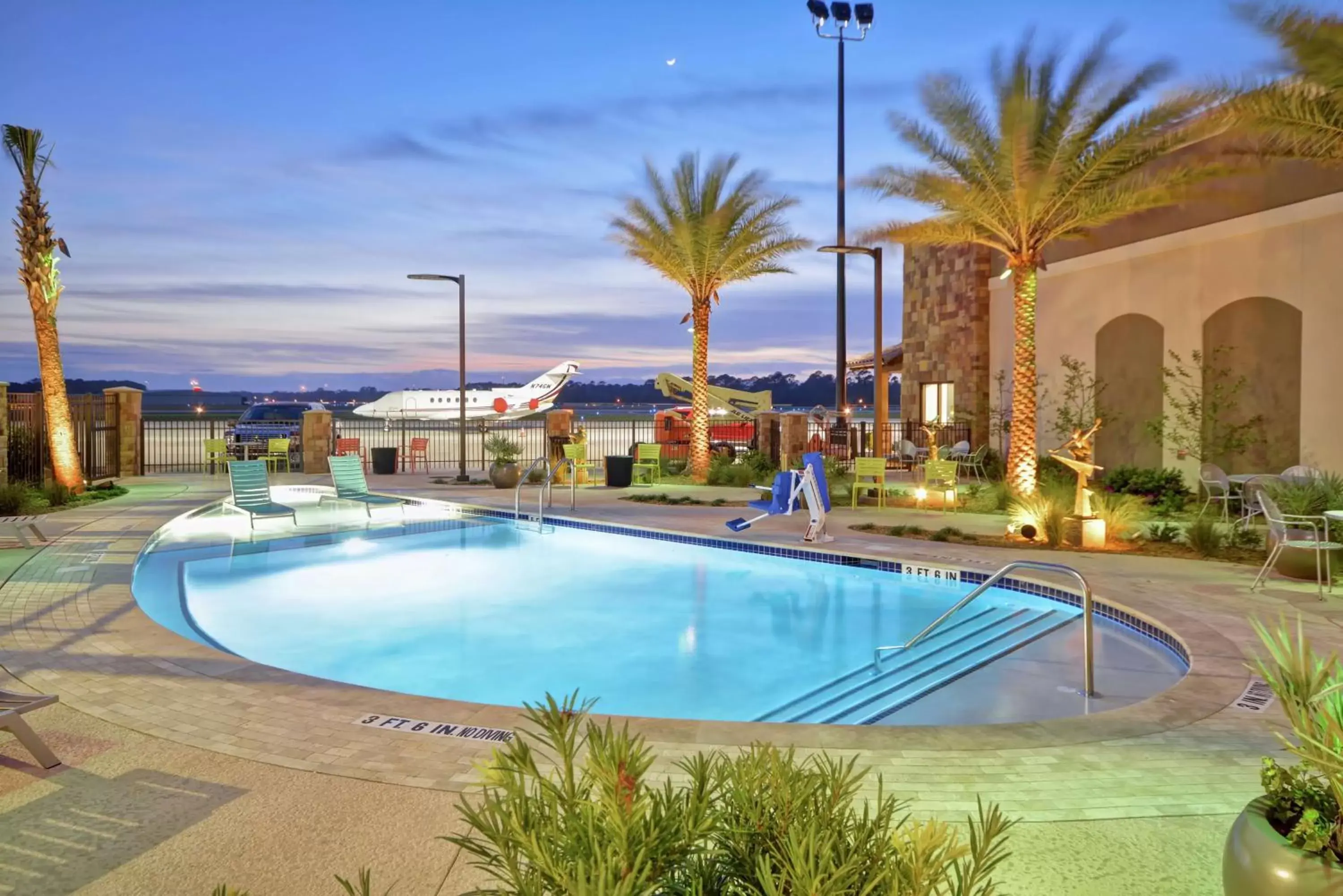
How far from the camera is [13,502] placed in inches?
502

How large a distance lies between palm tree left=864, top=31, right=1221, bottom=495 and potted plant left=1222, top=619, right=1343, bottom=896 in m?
11.2

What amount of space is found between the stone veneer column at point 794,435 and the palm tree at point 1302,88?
31.8 ft

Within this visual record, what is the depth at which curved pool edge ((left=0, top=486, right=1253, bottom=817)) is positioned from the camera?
13.4ft

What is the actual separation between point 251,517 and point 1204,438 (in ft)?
48.0

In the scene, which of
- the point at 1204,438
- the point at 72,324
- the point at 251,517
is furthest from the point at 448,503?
the point at 72,324

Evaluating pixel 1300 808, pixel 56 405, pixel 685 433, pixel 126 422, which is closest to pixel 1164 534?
pixel 1300 808

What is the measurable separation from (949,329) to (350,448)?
15983 mm

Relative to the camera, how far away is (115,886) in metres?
2.88

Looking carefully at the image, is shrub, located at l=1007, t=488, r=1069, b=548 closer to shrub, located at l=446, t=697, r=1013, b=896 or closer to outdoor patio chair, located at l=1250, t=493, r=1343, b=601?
outdoor patio chair, located at l=1250, t=493, r=1343, b=601

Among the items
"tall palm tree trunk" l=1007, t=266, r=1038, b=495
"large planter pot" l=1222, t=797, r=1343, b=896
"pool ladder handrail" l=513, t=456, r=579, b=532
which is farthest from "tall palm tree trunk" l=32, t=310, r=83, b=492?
"large planter pot" l=1222, t=797, r=1343, b=896

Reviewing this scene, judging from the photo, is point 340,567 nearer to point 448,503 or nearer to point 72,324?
point 448,503

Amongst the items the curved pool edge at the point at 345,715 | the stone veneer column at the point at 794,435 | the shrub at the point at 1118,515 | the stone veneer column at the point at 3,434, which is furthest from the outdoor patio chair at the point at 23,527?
the stone veneer column at the point at 794,435

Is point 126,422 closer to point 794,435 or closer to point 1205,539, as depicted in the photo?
point 794,435

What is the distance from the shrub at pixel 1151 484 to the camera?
1401 cm
